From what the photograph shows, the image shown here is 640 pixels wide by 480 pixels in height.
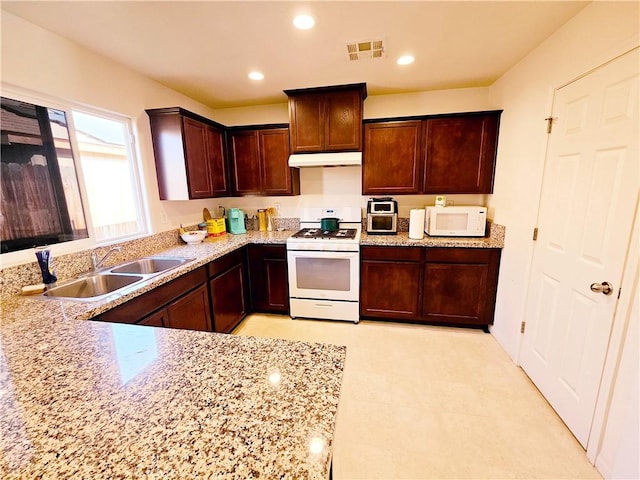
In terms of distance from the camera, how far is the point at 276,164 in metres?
3.11

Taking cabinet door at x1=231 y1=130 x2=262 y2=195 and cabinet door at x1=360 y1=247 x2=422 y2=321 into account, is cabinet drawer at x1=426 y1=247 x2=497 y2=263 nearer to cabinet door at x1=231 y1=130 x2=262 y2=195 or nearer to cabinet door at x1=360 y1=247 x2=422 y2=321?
cabinet door at x1=360 y1=247 x2=422 y2=321

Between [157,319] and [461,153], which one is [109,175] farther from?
[461,153]

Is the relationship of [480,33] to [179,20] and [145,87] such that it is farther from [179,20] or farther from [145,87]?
[145,87]

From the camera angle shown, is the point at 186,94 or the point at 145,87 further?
the point at 186,94

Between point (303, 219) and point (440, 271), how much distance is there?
1665 millimetres

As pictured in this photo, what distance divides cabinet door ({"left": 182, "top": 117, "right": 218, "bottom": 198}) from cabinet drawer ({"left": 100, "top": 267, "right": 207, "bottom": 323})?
2.90ft

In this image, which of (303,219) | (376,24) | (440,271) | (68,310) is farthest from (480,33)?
(68,310)

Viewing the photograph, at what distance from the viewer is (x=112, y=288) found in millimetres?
1962

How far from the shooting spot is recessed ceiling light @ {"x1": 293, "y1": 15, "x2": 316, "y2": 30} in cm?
163

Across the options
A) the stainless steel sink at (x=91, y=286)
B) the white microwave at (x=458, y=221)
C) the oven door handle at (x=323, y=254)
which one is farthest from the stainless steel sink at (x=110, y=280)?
the white microwave at (x=458, y=221)

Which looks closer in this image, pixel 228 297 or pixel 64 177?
pixel 64 177

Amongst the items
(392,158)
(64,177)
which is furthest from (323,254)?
(64,177)

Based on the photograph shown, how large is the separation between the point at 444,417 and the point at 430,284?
48.0 inches

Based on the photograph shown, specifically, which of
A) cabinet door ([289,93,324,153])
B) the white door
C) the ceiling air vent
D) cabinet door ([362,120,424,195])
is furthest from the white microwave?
the ceiling air vent
